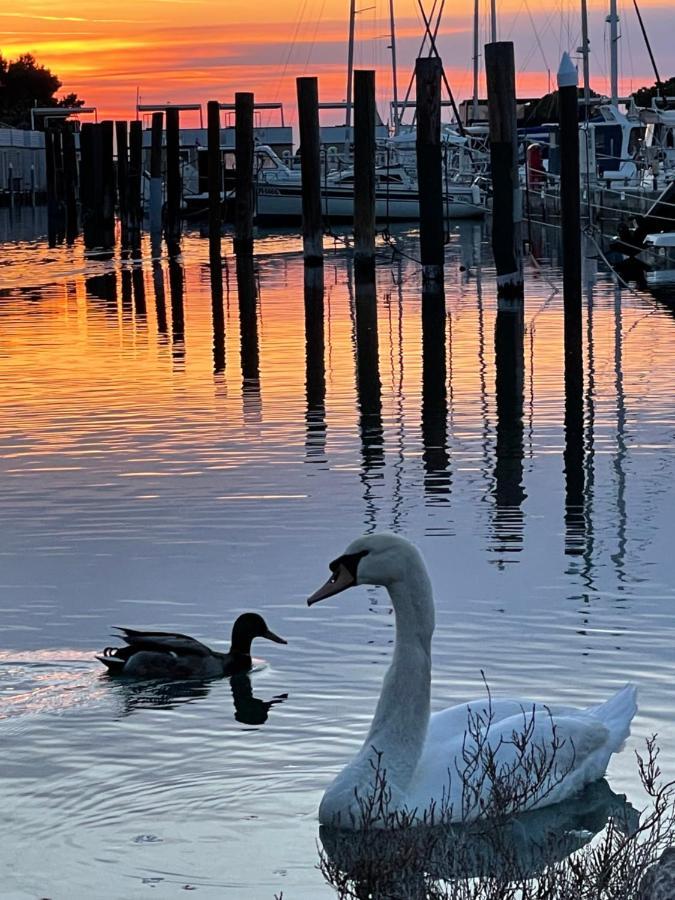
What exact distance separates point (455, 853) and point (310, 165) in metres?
26.5

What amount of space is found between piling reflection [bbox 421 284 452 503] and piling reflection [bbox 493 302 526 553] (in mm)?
344

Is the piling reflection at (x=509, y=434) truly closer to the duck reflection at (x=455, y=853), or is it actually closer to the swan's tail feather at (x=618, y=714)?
the swan's tail feather at (x=618, y=714)

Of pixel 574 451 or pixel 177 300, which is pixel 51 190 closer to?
pixel 177 300

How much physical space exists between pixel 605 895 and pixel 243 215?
32.3 metres

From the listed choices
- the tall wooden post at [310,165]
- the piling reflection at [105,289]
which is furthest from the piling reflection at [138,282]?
the tall wooden post at [310,165]

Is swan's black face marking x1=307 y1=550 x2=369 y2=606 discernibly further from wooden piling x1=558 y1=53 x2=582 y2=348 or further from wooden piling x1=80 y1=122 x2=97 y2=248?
wooden piling x1=80 y1=122 x2=97 y2=248

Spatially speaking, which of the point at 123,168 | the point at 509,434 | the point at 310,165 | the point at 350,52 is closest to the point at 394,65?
the point at 350,52

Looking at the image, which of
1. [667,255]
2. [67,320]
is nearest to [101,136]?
[667,255]

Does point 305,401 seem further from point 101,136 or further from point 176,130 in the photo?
point 101,136

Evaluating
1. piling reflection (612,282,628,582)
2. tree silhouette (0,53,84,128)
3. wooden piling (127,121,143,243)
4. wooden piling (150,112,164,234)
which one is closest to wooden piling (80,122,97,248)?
wooden piling (127,121,143,243)

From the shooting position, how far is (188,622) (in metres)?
8.70

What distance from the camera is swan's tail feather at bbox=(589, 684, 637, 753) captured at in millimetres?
6391

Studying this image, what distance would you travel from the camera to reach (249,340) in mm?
20438

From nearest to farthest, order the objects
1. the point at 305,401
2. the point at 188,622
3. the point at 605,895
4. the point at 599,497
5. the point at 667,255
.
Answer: the point at 605,895 < the point at 188,622 < the point at 599,497 < the point at 305,401 < the point at 667,255
